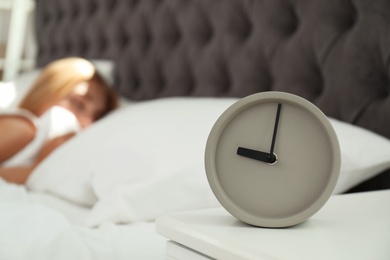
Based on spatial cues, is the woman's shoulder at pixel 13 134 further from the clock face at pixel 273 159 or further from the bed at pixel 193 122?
the clock face at pixel 273 159

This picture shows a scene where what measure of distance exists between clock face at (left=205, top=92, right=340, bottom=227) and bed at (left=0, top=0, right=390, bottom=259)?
9.9 inches

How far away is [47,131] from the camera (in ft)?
5.30

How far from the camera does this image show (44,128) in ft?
5.34

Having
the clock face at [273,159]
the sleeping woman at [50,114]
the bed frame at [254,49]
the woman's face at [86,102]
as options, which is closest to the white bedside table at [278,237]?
the clock face at [273,159]

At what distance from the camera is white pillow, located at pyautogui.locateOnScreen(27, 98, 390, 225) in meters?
1.02

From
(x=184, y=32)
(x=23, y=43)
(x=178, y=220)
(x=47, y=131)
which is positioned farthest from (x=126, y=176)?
(x=23, y=43)

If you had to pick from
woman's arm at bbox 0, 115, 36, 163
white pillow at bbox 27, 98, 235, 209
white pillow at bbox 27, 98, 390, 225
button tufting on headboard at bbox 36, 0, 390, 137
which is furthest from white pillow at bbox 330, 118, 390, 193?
woman's arm at bbox 0, 115, 36, 163

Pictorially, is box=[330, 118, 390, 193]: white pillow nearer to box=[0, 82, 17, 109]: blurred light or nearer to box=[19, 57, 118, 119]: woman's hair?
box=[19, 57, 118, 119]: woman's hair

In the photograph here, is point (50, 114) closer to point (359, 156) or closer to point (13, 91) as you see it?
point (13, 91)

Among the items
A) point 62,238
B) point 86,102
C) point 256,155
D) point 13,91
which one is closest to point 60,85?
point 86,102

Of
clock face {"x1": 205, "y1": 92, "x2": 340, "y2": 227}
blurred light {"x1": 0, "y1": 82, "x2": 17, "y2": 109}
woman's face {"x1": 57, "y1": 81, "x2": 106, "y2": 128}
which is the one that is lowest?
blurred light {"x1": 0, "y1": 82, "x2": 17, "y2": 109}

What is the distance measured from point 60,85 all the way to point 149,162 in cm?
79

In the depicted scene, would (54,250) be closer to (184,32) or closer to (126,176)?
(126,176)

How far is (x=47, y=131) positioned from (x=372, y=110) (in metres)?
0.93
